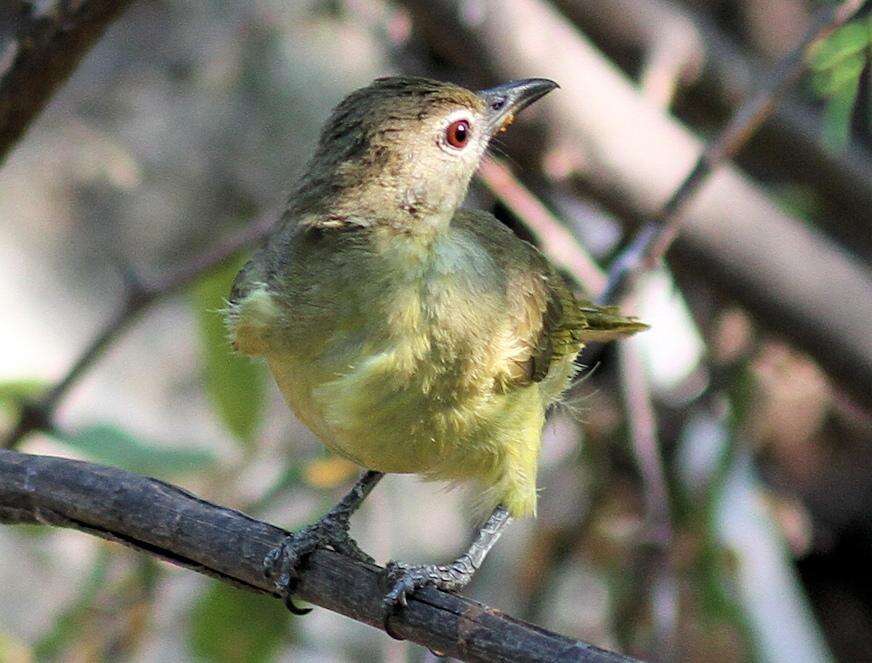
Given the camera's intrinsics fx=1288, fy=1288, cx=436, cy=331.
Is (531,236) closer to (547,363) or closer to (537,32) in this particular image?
(537,32)

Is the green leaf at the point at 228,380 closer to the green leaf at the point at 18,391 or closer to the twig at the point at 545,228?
the green leaf at the point at 18,391

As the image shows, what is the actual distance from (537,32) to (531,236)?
1.27m

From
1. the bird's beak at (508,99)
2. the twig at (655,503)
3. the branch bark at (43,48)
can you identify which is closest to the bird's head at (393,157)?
the bird's beak at (508,99)

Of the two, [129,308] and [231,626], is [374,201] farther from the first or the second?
[231,626]

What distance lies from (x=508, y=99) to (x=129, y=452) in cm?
162

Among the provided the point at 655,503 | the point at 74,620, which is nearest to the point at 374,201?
the point at 655,503

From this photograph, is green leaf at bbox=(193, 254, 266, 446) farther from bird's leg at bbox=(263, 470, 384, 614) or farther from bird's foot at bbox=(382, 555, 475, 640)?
bird's foot at bbox=(382, 555, 475, 640)

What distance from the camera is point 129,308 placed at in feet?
12.8

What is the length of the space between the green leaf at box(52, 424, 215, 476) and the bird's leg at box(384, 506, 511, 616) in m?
1.19

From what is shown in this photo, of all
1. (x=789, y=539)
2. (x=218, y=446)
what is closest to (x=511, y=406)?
(x=218, y=446)

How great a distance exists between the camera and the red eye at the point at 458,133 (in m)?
2.97

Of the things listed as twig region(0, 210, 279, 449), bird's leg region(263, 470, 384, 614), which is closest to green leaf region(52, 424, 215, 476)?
twig region(0, 210, 279, 449)

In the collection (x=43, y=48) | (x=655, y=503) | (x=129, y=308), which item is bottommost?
(x=129, y=308)

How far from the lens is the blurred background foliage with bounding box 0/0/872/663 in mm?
5172
